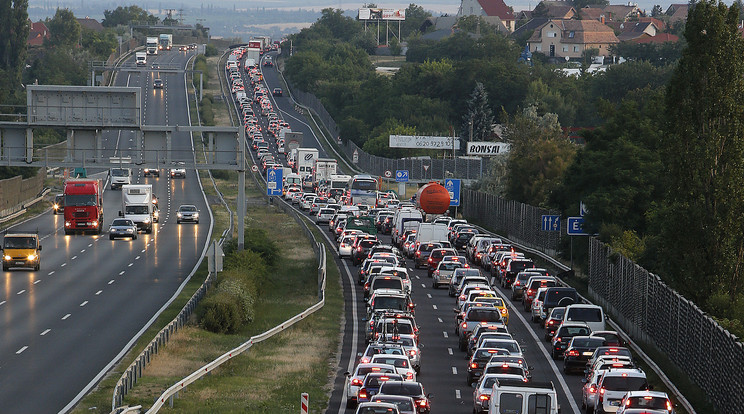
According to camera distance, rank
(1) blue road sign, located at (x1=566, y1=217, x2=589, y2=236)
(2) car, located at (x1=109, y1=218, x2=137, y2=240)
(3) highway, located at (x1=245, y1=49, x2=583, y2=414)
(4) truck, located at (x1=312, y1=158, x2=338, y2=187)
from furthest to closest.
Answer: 1. (4) truck, located at (x1=312, y1=158, x2=338, y2=187)
2. (2) car, located at (x1=109, y1=218, x2=137, y2=240)
3. (1) blue road sign, located at (x1=566, y1=217, x2=589, y2=236)
4. (3) highway, located at (x1=245, y1=49, x2=583, y2=414)

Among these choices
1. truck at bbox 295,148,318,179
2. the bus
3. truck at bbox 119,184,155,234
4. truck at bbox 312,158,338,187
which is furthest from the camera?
truck at bbox 295,148,318,179

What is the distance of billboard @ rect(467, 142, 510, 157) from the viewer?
402ft

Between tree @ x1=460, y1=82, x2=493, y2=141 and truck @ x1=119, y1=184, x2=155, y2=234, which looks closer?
truck @ x1=119, y1=184, x2=155, y2=234

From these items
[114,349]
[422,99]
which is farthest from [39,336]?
[422,99]

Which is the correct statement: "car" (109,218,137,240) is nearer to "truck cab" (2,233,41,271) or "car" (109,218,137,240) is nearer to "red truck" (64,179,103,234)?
"red truck" (64,179,103,234)

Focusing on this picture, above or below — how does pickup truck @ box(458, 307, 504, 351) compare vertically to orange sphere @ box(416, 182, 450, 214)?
below

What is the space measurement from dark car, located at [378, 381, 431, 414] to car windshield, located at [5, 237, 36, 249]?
1457 inches

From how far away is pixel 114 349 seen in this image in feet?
134

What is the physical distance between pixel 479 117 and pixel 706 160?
11887 centimetres

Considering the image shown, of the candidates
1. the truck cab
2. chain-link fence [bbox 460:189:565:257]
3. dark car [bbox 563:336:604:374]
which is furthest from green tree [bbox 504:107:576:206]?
dark car [bbox 563:336:604:374]

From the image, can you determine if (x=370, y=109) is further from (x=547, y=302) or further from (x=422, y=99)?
(x=547, y=302)

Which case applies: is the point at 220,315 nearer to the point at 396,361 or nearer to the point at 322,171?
the point at 396,361

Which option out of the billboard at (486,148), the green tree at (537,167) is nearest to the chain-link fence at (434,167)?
the billboard at (486,148)

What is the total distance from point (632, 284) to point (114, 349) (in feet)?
63.7
